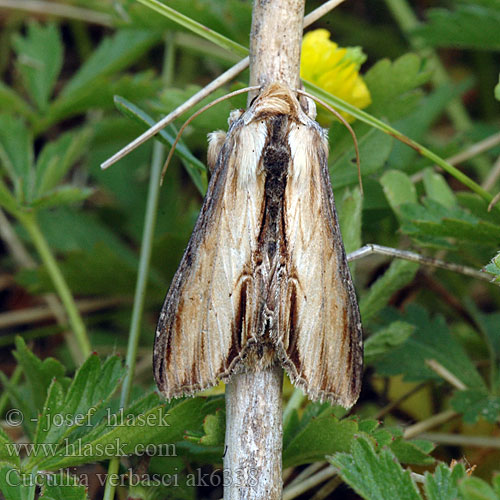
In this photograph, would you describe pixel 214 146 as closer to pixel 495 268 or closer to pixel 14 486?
pixel 495 268

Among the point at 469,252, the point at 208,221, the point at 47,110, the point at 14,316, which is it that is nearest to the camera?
the point at 208,221

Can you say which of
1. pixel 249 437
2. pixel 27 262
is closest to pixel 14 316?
pixel 27 262

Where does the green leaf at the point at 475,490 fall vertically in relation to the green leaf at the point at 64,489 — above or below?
below

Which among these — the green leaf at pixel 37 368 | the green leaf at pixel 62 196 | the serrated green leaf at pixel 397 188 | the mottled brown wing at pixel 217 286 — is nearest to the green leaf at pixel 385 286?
the serrated green leaf at pixel 397 188

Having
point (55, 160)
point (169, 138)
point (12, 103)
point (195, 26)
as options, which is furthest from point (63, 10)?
point (169, 138)

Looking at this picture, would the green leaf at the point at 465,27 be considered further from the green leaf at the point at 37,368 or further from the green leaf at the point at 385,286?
the green leaf at the point at 37,368

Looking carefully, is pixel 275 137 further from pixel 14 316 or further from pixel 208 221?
pixel 14 316
